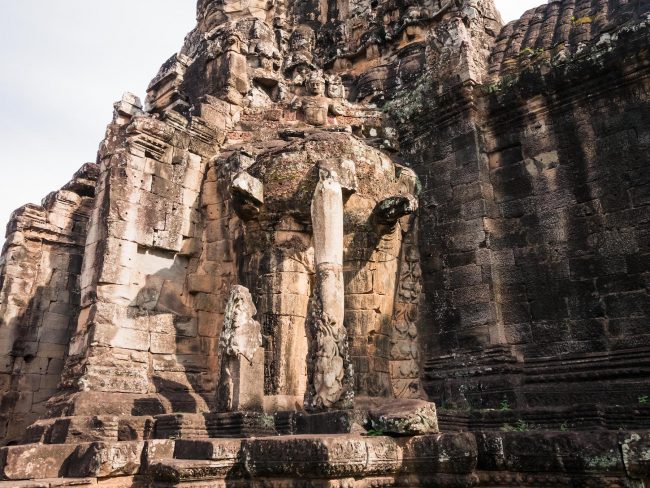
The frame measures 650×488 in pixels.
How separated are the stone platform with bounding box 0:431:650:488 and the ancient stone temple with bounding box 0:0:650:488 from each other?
0.20 ft

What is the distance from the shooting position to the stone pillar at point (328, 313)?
6746 millimetres

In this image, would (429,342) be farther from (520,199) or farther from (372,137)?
(372,137)

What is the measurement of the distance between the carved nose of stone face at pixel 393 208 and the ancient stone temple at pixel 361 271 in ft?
0.19

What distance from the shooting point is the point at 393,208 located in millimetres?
8836

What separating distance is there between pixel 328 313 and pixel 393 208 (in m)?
2.43

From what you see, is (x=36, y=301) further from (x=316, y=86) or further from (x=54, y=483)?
(x=316, y=86)

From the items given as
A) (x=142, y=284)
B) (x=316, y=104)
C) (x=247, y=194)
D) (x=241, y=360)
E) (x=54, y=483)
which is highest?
(x=316, y=104)

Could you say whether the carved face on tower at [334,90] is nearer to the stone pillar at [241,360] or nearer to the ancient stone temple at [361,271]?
the ancient stone temple at [361,271]

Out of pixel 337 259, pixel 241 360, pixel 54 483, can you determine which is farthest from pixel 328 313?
pixel 54 483

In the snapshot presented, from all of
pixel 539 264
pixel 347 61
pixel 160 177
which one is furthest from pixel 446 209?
pixel 347 61

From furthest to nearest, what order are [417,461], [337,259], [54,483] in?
[337,259]
[54,483]
[417,461]

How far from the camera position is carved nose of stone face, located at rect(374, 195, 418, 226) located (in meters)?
8.70

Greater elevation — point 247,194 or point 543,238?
point 247,194

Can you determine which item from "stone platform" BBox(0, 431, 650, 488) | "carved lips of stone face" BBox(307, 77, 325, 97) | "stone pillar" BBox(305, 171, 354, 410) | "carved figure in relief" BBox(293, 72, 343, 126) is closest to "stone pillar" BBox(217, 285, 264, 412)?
"stone pillar" BBox(305, 171, 354, 410)
